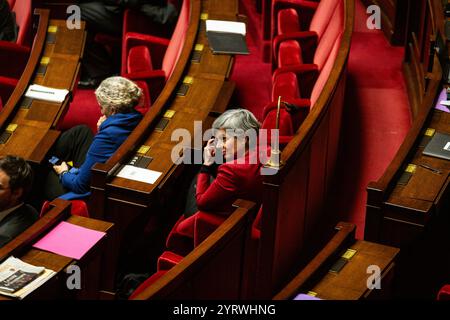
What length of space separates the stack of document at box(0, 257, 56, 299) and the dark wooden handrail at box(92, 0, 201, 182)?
22 centimetres

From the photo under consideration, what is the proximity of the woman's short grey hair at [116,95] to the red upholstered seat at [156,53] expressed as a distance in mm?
146

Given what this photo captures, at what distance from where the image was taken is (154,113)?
4.04 feet

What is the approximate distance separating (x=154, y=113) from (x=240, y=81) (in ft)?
1.08

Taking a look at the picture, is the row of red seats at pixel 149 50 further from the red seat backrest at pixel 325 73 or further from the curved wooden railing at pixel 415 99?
Result: the curved wooden railing at pixel 415 99

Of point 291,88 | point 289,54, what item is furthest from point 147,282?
point 289,54

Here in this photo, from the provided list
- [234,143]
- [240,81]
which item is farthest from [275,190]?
[240,81]

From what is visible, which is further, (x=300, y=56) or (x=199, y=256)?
(x=300, y=56)

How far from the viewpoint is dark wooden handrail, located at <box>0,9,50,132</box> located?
1.30 metres

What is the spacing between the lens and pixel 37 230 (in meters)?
0.97

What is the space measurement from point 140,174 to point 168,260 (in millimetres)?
133

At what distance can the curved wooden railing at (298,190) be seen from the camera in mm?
1014

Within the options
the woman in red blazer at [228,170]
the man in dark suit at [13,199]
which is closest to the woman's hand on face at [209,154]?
the woman in red blazer at [228,170]

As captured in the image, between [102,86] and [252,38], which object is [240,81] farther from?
[102,86]

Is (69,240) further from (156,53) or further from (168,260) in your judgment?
(156,53)
